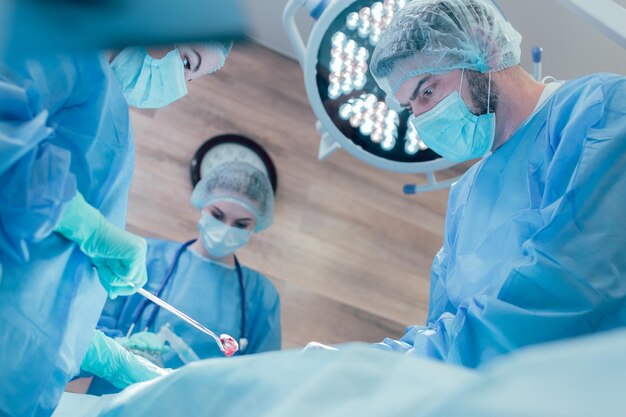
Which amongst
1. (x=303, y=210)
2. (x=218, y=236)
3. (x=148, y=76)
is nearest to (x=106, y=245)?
(x=148, y=76)

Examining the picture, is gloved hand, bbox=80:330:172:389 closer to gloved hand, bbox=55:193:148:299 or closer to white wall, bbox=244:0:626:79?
gloved hand, bbox=55:193:148:299

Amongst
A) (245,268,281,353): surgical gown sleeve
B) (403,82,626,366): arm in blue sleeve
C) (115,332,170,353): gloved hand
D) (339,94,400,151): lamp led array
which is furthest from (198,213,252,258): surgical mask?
(403,82,626,366): arm in blue sleeve

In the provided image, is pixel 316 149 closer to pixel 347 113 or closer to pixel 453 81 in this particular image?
pixel 347 113

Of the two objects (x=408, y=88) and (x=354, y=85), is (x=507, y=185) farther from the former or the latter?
(x=354, y=85)

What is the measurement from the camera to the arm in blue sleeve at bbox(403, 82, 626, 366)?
0.97m

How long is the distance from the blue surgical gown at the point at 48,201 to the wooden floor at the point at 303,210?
4.00 feet

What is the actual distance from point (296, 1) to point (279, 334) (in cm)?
106

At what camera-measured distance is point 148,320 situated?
1801mm

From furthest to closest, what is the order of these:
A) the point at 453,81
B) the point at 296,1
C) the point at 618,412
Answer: the point at 296,1, the point at 453,81, the point at 618,412

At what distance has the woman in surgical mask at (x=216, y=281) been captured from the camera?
6.01ft

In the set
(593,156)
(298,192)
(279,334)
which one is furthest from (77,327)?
(298,192)

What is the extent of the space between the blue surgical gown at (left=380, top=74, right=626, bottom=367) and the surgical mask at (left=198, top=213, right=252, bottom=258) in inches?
35.2

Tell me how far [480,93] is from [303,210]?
3.89ft

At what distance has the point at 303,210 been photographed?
2424 millimetres
